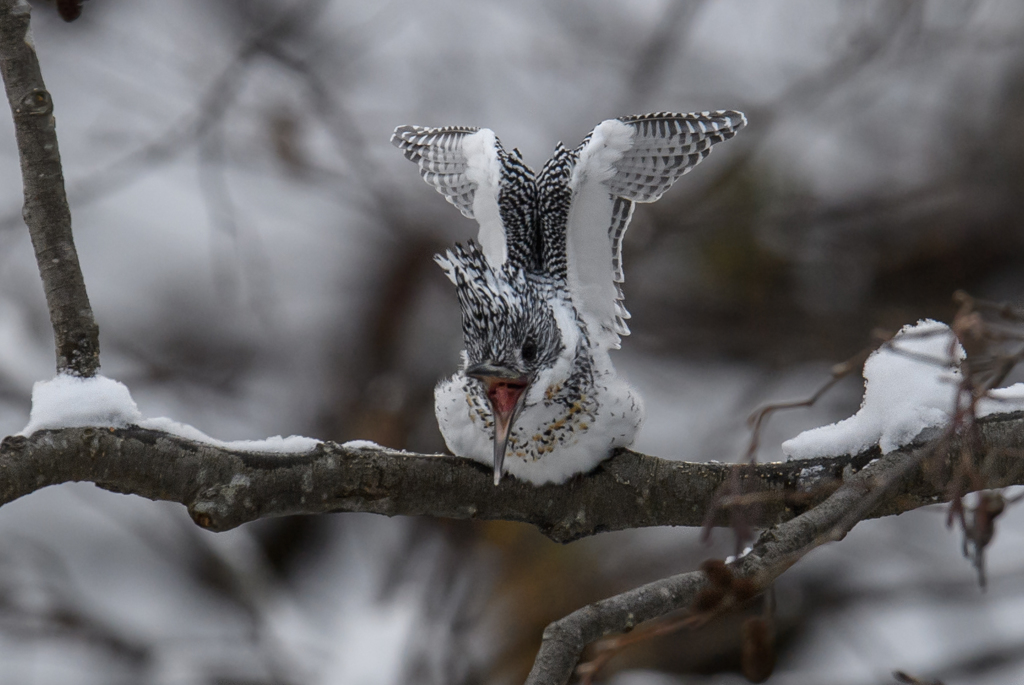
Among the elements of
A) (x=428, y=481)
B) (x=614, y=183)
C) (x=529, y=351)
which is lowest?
(x=428, y=481)

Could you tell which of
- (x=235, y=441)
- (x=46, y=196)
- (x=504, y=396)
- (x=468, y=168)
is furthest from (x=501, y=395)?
(x=46, y=196)

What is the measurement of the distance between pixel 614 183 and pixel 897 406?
40.3 inches

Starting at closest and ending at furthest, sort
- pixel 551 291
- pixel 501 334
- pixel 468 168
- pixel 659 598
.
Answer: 1. pixel 659 598
2. pixel 501 334
3. pixel 551 291
4. pixel 468 168

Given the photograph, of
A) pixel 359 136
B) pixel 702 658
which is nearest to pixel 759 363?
pixel 702 658

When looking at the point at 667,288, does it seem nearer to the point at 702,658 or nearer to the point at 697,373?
the point at 697,373

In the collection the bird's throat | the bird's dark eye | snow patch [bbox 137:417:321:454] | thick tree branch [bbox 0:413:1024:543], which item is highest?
the bird's dark eye

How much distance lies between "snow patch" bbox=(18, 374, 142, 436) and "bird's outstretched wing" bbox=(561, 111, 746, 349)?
1284 millimetres

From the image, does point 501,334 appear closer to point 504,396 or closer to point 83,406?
point 504,396

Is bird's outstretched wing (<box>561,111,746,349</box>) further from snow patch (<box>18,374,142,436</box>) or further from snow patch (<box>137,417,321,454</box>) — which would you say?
snow patch (<box>18,374,142,436</box>)

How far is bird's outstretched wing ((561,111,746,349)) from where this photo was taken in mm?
2707

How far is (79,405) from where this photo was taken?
1.96 meters

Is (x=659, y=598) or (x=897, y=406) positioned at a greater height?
(x=897, y=406)

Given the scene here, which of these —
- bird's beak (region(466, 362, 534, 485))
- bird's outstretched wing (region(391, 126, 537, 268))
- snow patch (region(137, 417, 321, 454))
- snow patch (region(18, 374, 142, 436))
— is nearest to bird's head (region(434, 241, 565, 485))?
bird's beak (region(466, 362, 534, 485))

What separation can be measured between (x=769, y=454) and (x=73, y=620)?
3.83 m
